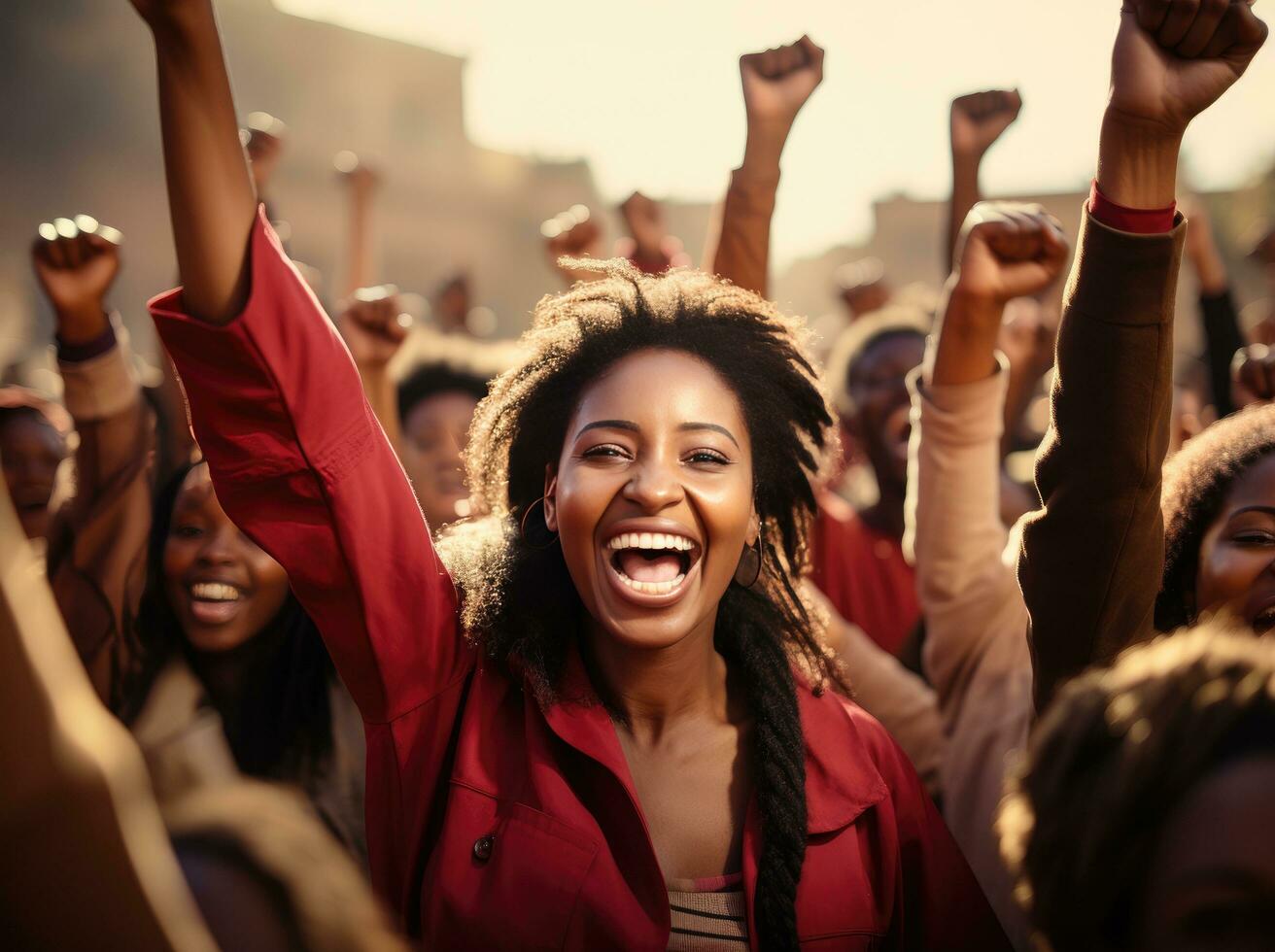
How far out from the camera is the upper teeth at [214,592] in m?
2.64

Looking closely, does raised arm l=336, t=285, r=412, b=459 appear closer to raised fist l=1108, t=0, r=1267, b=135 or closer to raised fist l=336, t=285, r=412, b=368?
raised fist l=336, t=285, r=412, b=368

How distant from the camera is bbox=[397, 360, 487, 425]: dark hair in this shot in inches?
159

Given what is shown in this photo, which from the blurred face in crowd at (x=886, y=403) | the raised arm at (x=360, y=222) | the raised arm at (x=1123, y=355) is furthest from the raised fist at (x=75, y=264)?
the blurred face in crowd at (x=886, y=403)

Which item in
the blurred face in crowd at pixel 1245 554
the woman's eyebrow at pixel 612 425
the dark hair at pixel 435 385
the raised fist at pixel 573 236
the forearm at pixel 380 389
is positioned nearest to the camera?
the blurred face in crowd at pixel 1245 554

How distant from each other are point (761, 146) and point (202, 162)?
174 centimetres

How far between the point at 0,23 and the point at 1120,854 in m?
22.5

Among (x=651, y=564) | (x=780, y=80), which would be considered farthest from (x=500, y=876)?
(x=780, y=80)

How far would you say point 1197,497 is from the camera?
2062mm

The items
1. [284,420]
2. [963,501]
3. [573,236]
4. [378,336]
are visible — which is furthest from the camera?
[573,236]

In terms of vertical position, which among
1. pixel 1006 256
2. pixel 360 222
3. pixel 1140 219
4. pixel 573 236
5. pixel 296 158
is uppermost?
pixel 296 158

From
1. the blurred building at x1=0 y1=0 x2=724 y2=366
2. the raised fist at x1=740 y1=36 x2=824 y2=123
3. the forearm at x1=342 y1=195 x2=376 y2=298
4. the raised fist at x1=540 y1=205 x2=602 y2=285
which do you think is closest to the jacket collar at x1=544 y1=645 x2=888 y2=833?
the raised fist at x1=740 y1=36 x2=824 y2=123

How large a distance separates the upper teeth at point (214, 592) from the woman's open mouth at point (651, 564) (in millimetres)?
1163

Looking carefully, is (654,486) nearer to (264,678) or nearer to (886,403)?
(264,678)

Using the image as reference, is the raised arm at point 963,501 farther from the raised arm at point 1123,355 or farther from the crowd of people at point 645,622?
the raised arm at point 1123,355
